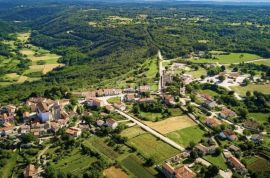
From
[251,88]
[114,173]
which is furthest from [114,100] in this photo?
[251,88]

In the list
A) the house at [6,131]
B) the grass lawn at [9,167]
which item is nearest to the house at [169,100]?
the house at [6,131]

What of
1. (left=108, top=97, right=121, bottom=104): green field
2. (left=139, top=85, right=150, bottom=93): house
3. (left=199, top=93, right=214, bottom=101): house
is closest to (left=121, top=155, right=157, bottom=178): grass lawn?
(left=108, top=97, right=121, bottom=104): green field

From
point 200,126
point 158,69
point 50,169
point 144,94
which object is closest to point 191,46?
point 158,69

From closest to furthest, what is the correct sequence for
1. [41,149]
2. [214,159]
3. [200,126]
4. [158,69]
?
1. [214,159]
2. [41,149]
3. [200,126]
4. [158,69]

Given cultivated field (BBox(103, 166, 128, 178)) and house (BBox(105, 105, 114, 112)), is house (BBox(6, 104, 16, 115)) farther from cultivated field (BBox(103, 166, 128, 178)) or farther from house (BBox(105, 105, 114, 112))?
cultivated field (BBox(103, 166, 128, 178))

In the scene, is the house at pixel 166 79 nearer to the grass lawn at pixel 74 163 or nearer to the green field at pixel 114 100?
the green field at pixel 114 100

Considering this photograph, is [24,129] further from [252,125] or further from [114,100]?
[252,125]

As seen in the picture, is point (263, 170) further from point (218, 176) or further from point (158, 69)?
point (158, 69)
